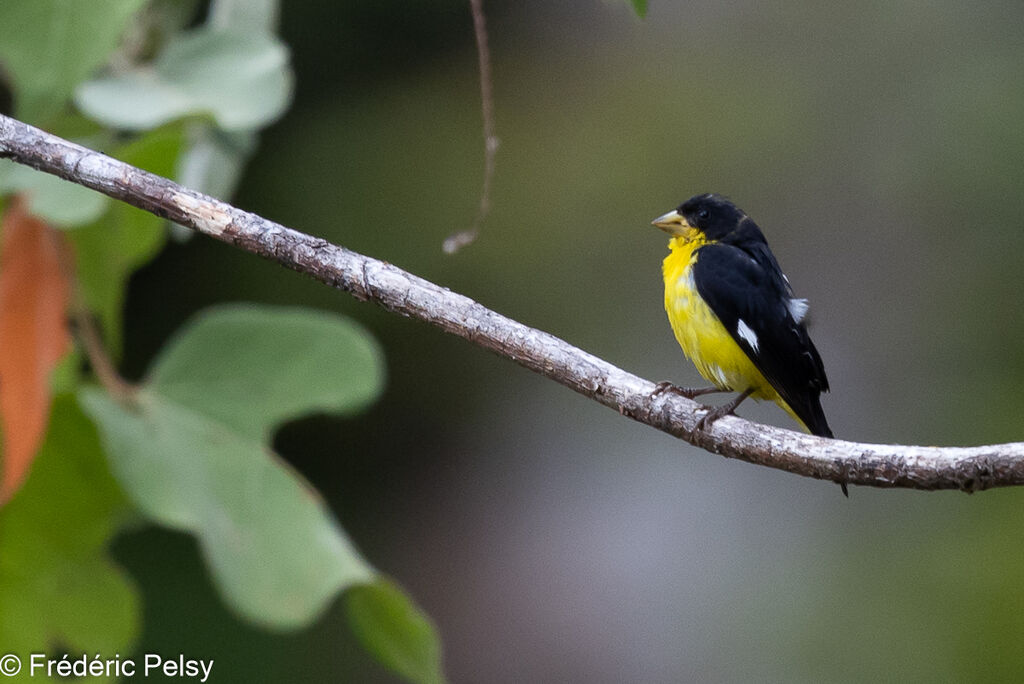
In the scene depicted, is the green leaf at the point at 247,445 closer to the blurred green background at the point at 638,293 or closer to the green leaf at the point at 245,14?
the green leaf at the point at 245,14

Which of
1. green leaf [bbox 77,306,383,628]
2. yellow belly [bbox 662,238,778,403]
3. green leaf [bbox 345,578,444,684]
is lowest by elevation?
green leaf [bbox 345,578,444,684]

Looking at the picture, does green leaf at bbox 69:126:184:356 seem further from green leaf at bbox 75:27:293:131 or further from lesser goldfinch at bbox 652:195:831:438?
lesser goldfinch at bbox 652:195:831:438

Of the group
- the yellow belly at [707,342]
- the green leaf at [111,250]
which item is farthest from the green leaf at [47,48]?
the yellow belly at [707,342]

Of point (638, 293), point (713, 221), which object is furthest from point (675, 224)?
point (638, 293)

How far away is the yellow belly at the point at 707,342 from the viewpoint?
105cm

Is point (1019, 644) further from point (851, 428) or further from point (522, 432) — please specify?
point (522, 432)

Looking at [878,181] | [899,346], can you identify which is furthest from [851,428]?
[878,181]

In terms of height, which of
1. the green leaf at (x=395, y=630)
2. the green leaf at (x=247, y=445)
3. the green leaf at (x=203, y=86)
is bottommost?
the green leaf at (x=395, y=630)

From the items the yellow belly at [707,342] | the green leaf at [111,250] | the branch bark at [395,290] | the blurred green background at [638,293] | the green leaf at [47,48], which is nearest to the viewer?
the branch bark at [395,290]

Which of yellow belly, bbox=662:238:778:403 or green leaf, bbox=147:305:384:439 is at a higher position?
yellow belly, bbox=662:238:778:403

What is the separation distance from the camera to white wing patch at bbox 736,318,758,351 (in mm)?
1025

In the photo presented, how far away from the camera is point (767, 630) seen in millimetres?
1644

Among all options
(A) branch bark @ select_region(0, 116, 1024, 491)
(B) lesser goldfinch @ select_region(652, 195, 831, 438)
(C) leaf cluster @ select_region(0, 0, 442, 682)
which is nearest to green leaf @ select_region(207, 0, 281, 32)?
(C) leaf cluster @ select_region(0, 0, 442, 682)

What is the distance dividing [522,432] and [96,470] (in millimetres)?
1007
